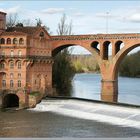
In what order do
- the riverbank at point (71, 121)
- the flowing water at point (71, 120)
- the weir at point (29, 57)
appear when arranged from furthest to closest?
the weir at point (29, 57) → the flowing water at point (71, 120) → the riverbank at point (71, 121)

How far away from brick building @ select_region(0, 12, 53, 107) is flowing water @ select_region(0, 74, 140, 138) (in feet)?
12.3

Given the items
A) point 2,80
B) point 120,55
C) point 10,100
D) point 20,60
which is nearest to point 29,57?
point 20,60

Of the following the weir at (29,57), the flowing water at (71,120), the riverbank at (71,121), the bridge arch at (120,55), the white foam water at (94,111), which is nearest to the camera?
the riverbank at (71,121)

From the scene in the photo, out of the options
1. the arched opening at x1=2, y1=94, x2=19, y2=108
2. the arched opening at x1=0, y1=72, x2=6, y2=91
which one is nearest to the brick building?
the arched opening at x1=0, y1=72, x2=6, y2=91

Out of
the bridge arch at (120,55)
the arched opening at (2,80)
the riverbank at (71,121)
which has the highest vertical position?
the bridge arch at (120,55)

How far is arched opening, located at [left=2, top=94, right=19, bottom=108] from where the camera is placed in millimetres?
57025

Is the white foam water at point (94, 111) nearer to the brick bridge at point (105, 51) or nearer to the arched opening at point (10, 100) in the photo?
the arched opening at point (10, 100)

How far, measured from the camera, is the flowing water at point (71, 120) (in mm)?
38719

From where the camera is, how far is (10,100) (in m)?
58.3

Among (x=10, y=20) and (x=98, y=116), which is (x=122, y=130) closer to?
(x=98, y=116)

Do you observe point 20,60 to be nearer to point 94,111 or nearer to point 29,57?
point 29,57

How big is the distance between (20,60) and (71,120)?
14972mm

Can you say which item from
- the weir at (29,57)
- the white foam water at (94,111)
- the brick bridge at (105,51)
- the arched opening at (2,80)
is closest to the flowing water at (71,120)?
the white foam water at (94,111)

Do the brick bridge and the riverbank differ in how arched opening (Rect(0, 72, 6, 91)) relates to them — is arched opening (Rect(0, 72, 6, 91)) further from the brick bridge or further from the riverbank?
the brick bridge
